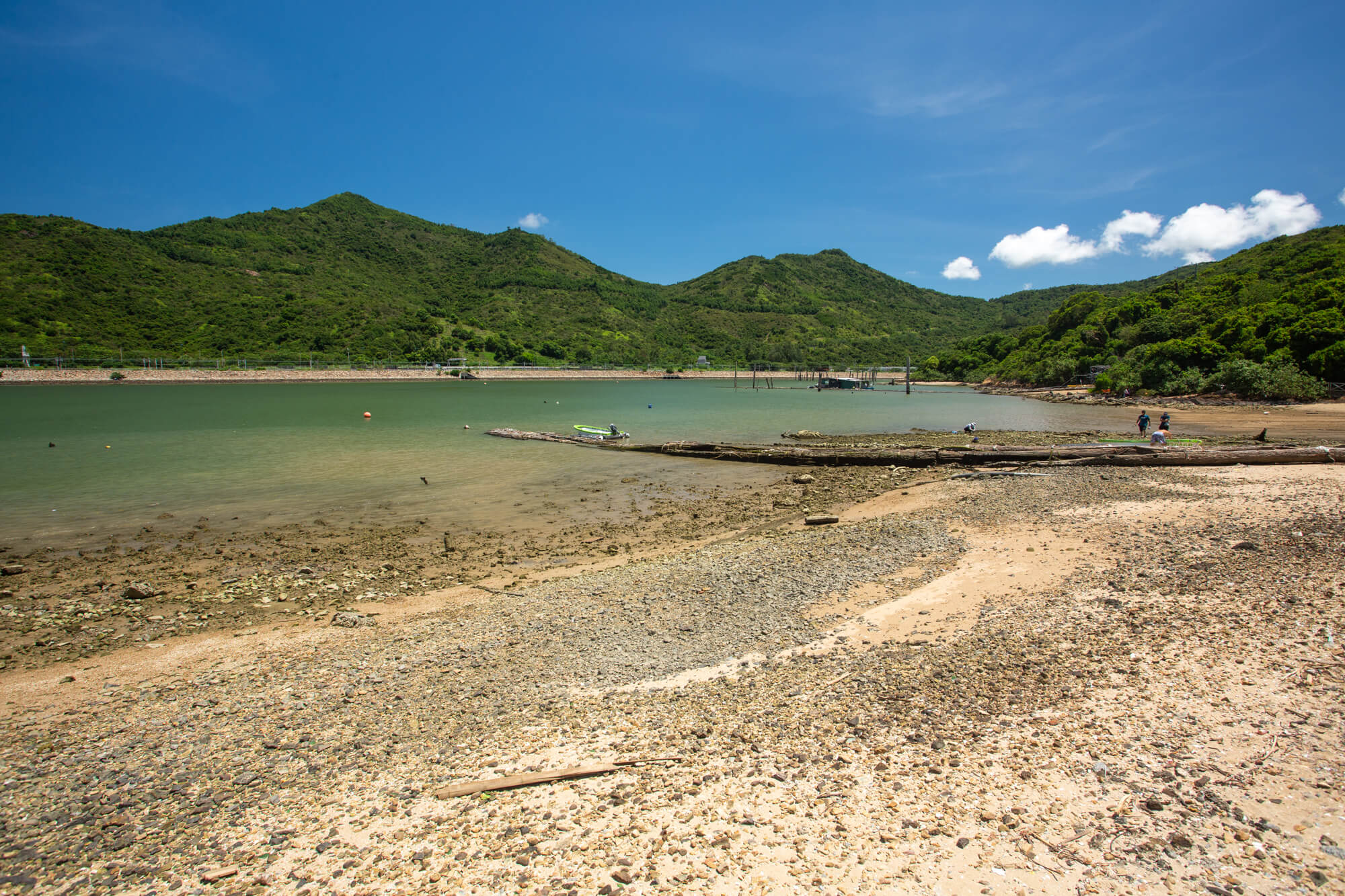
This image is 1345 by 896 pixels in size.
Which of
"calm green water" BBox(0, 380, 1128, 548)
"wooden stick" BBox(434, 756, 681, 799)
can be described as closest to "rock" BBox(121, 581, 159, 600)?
"calm green water" BBox(0, 380, 1128, 548)

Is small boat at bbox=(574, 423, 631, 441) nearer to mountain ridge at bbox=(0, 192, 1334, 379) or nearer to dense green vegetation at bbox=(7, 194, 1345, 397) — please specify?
dense green vegetation at bbox=(7, 194, 1345, 397)

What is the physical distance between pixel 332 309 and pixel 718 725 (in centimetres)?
14919

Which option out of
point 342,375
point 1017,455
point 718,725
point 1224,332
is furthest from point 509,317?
point 718,725

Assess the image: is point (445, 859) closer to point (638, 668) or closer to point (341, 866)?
point (341, 866)

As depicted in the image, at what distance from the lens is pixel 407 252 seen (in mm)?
191375

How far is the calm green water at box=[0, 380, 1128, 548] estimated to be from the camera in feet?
48.3

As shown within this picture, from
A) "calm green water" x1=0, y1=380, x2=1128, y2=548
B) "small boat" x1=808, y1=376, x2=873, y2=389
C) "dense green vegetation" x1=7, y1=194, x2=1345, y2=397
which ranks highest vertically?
"dense green vegetation" x1=7, y1=194, x2=1345, y2=397

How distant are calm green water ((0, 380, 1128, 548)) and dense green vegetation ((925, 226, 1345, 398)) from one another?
851cm

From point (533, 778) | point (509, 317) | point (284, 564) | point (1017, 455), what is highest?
point (509, 317)

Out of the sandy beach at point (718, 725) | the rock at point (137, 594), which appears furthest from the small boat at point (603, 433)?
the rock at point (137, 594)

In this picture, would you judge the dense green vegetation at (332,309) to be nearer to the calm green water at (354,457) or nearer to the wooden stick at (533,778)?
the calm green water at (354,457)

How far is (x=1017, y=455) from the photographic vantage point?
17906 millimetres

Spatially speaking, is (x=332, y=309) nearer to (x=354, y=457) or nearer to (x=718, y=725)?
(x=354, y=457)

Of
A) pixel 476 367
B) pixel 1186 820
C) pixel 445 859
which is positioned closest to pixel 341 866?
pixel 445 859
